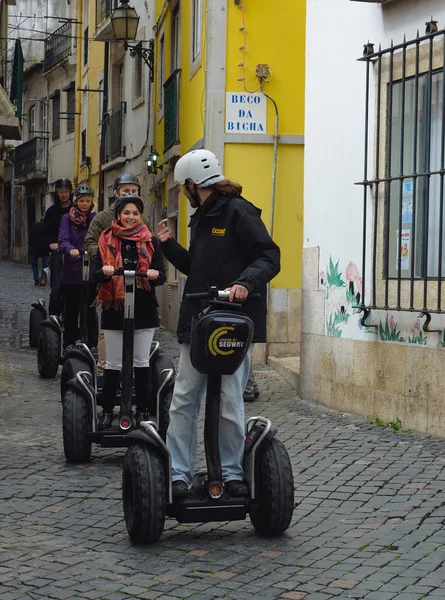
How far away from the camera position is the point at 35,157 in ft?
143

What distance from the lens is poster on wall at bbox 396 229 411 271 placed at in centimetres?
898

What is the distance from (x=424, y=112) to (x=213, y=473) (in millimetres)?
4238

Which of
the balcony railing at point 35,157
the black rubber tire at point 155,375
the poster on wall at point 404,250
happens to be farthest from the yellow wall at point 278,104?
the balcony railing at point 35,157

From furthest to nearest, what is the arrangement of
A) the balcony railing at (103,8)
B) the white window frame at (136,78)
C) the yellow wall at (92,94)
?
1. the yellow wall at (92,94)
2. the balcony railing at (103,8)
3. the white window frame at (136,78)

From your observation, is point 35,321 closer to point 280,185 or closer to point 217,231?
point 280,185

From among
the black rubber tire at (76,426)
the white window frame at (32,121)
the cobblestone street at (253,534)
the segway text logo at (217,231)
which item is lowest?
the cobblestone street at (253,534)

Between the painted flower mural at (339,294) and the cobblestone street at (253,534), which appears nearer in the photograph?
the cobblestone street at (253,534)

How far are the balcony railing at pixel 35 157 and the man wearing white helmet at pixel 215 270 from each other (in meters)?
37.8

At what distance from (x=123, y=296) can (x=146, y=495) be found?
97.9 inches

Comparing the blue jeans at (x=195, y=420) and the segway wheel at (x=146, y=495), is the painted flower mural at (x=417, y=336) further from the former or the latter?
the segway wheel at (x=146, y=495)

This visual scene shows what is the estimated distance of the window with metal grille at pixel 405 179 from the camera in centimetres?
861

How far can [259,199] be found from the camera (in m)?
14.4

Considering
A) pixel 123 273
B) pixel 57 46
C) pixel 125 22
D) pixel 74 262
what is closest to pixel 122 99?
pixel 125 22

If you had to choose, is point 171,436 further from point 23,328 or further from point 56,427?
point 23,328
